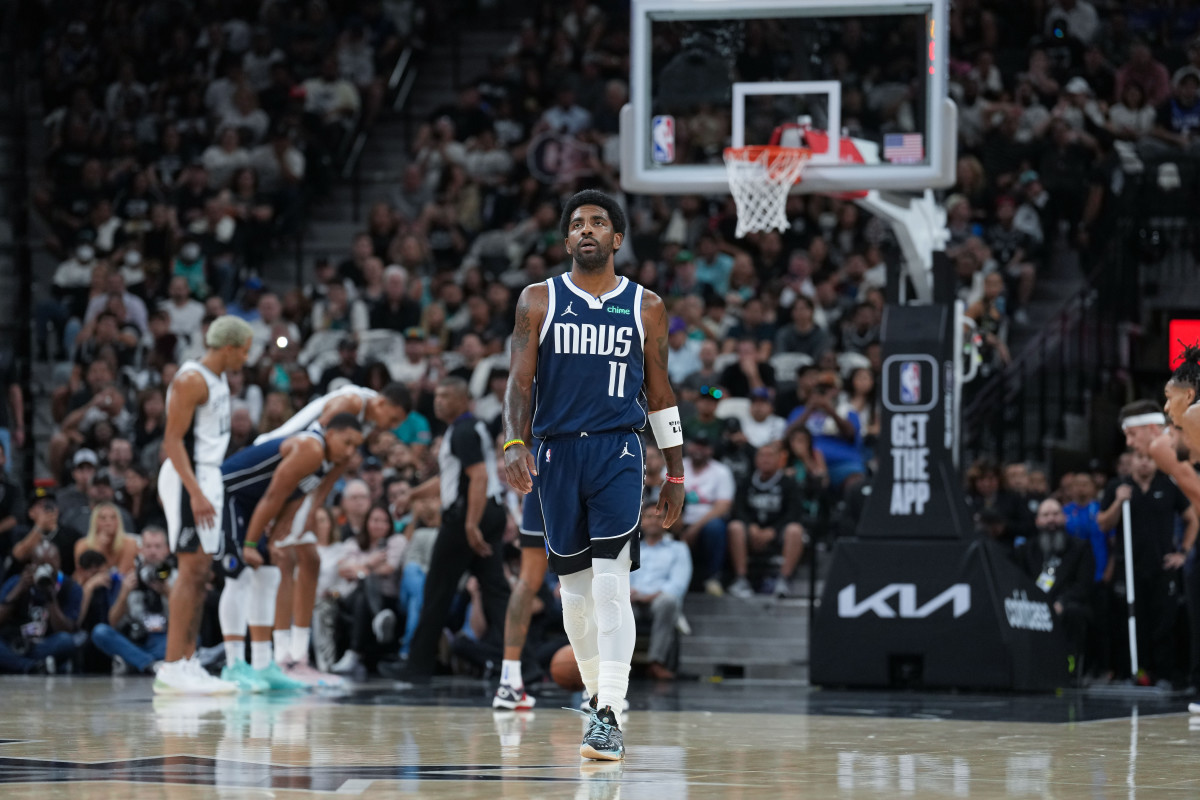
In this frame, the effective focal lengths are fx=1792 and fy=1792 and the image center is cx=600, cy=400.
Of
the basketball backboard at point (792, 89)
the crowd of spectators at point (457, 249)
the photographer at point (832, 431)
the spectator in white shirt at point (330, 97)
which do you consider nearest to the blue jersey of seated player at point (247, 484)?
the crowd of spectators at point (457, 249)

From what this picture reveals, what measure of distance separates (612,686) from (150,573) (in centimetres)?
817

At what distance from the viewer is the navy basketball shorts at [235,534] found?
1145 centimetres

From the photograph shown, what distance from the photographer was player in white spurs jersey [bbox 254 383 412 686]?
1158 cm

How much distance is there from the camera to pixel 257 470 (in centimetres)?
1166

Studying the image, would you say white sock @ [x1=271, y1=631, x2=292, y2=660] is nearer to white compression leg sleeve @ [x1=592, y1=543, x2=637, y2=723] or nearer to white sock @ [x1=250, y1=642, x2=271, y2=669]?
white sock @ [x1=250, y1=642, x2=271, y2=669]

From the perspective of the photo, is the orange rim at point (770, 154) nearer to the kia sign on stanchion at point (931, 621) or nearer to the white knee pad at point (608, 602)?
the kia sign on stanchion at point (931, 621)

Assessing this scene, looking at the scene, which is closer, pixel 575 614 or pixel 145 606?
pixel 575 614

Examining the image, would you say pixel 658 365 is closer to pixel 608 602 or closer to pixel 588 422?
pixel 588 422

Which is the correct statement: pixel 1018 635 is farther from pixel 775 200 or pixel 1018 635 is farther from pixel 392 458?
pixel 392 458

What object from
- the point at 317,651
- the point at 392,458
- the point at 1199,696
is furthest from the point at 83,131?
the point at 1199,696

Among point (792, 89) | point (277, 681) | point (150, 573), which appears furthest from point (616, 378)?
point (150, 573)

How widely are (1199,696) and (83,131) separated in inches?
580

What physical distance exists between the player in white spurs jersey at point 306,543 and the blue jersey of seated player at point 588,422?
4.13 metres

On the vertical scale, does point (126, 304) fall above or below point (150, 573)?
above
